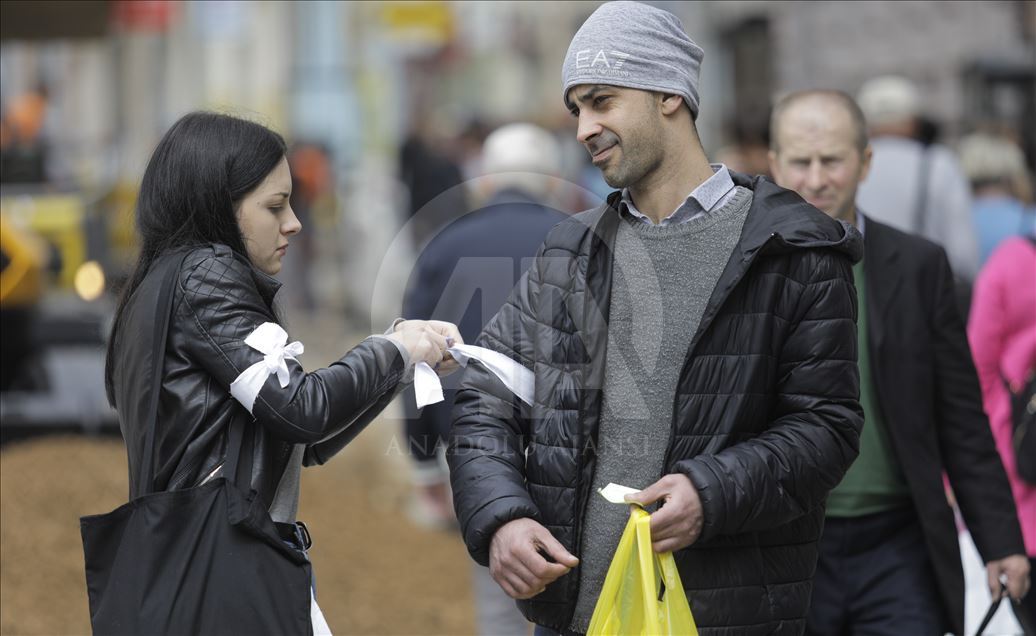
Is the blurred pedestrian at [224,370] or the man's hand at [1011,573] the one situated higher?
the blurred pedestrian at [224,370]

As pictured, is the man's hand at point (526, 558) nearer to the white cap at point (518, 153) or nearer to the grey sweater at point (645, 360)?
the grey sweater at point (645, 360)

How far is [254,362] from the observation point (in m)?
3.08

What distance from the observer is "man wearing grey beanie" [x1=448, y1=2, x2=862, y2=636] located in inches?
123

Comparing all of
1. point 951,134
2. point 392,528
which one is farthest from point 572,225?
point 951,134

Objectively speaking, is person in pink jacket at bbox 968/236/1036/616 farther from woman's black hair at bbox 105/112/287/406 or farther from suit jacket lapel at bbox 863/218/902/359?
woman's black hair at bbox 105/112/287/406

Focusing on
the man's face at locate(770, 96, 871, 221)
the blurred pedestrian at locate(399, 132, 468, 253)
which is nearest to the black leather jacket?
the man's face at locate(770, 96, 871, 221)

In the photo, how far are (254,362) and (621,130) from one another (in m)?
0.98

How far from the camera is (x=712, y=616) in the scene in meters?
3.15

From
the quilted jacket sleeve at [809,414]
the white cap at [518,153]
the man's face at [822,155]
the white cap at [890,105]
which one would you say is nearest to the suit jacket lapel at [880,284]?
the man's face at [822,155]

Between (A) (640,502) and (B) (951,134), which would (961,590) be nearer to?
(A) (640,502)

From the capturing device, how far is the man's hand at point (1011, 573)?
13.6ft

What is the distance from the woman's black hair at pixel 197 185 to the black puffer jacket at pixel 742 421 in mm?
758

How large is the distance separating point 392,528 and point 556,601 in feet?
20.7

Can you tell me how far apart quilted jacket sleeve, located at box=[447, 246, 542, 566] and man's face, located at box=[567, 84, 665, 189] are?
0.32 meters
